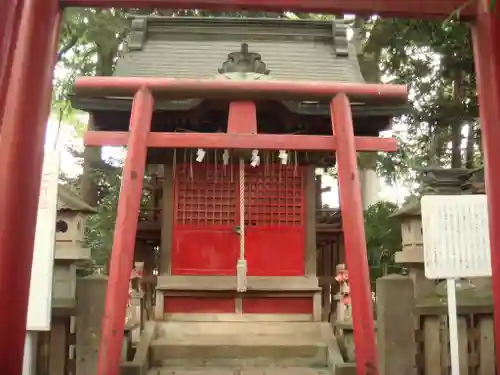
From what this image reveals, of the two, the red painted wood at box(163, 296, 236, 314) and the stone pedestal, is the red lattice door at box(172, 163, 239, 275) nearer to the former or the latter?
the red painted wood at box(163, 296, 236, 314)

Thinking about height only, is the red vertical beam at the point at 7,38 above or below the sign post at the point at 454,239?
above

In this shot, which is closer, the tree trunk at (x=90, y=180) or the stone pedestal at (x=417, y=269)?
the stone pedestal at (x=417, y=269)

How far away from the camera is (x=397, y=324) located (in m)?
4.33

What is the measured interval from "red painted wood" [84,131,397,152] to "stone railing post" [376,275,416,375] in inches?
54.5

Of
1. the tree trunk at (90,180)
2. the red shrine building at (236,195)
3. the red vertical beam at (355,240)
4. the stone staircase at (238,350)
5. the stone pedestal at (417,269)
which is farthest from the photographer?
the tree trunk at (90,180)

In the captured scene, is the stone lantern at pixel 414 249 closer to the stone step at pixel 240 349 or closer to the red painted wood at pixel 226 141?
the red painted wood at pixel 226 141

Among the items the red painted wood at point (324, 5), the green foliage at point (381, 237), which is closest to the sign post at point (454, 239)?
the red painted wood at point (324, 5)

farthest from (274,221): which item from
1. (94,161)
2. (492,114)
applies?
(94,161)

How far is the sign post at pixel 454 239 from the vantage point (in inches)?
155

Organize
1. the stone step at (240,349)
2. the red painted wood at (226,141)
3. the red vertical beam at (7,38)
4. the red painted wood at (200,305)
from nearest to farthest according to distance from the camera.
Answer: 1. the red vertical beam at (7,38)
2. the red painted wood at (226,141)
3. the stone step at (240,349)
4. the red painted wood at (200,305)

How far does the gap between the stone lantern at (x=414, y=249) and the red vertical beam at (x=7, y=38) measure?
3397mm

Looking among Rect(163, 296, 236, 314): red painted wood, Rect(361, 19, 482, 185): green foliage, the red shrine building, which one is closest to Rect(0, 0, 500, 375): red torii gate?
the red shrine building

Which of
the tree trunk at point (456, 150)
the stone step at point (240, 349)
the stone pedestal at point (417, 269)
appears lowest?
the stone step at point (240, 349)

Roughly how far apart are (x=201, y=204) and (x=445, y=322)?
13.3ft
